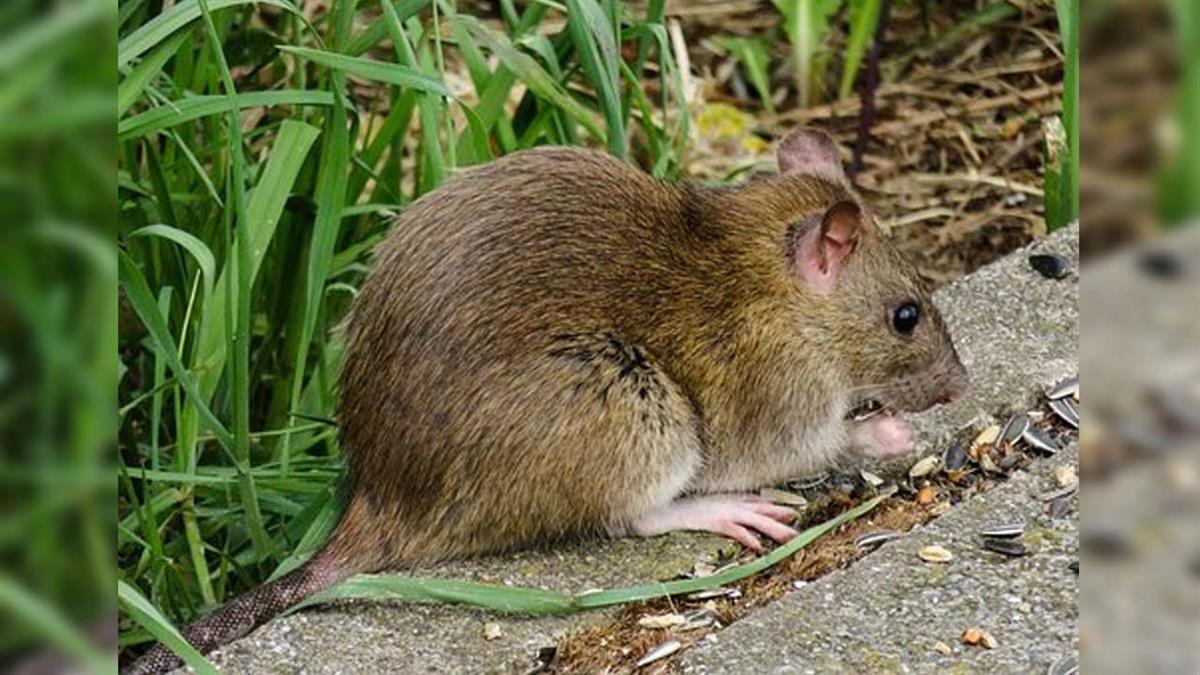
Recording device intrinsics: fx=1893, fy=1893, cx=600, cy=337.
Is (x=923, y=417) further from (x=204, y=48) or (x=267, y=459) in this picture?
(x=204, y=48)

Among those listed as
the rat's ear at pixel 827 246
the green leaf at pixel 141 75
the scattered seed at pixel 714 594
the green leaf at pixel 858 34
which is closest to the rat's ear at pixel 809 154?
the rat's ear at pixel 827 246

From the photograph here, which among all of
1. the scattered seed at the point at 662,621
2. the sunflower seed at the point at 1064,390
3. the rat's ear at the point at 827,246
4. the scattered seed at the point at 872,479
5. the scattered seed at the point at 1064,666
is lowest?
the scattered seed at the point at 1064,666

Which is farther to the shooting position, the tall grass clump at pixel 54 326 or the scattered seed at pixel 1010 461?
the scattered seed at pixel 1010 461

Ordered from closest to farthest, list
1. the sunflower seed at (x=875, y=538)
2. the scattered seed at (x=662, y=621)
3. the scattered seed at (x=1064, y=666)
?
the scattered seed at (x=1064, y=666), the scattered seed at (x=662, y=621), the sunflower seed at (x=875, y=538)

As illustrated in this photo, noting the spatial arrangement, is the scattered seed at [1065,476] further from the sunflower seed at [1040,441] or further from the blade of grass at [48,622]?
the blade of grass at [48,622]

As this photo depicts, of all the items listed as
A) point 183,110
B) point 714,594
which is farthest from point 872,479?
point 183,110

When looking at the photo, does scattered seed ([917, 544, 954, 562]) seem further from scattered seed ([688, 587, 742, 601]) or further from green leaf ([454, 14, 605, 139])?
green leaf ([454, 14, 605, 139])

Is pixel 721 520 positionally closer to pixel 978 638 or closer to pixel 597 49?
pixel 978 638
